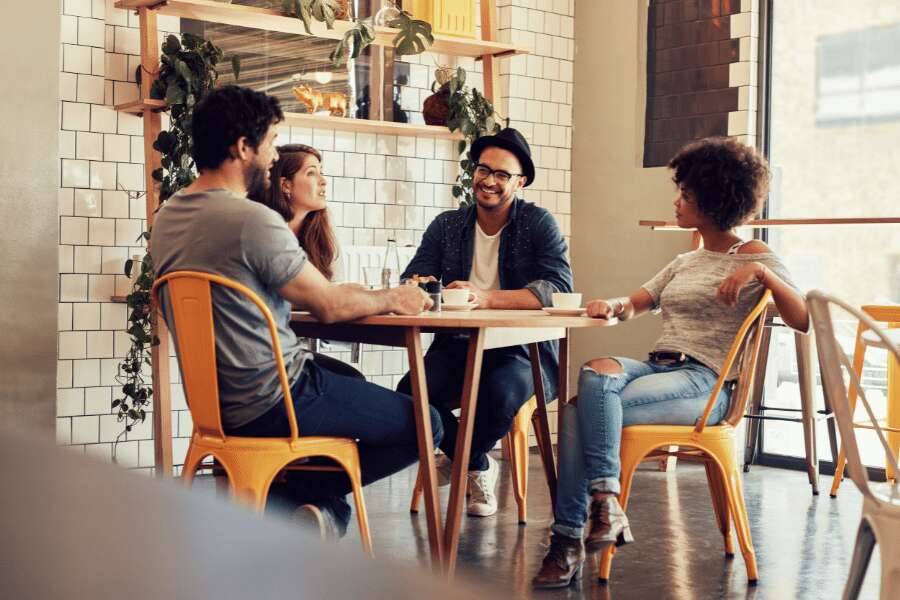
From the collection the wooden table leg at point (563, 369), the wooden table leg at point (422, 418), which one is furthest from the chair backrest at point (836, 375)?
the wooden table leg at point (563, 369)

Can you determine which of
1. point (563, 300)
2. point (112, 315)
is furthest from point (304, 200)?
point (112, 315)

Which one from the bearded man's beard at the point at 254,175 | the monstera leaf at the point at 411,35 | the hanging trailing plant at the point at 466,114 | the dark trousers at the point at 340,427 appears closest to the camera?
the dark trousers at the point at 340,427

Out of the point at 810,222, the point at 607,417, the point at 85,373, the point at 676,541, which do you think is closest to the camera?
the point at 607,417

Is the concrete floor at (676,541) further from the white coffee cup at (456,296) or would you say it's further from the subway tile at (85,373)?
the subway tile at (85,373)

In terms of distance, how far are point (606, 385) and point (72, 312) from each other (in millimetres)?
2432

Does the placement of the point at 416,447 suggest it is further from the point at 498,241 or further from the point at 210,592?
the point at 210,592

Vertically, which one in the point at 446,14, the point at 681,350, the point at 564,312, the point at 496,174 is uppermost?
the point at 446,14

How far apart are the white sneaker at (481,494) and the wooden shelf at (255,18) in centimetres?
190

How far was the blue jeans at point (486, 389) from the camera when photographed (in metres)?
3.55

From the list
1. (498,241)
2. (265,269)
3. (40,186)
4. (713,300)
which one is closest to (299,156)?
(498,241)

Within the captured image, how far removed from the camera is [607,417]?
2.98 meters

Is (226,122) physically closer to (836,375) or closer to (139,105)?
(836,375)

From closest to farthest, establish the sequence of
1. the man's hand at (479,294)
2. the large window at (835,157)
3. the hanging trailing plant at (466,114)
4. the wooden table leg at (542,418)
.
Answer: the man's hand at (479,294) → the wooden table leg at (542,418) → the large window at (835,157) → the hanging trailing plant at (466,114)

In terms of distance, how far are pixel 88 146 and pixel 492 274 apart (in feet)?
5.90
